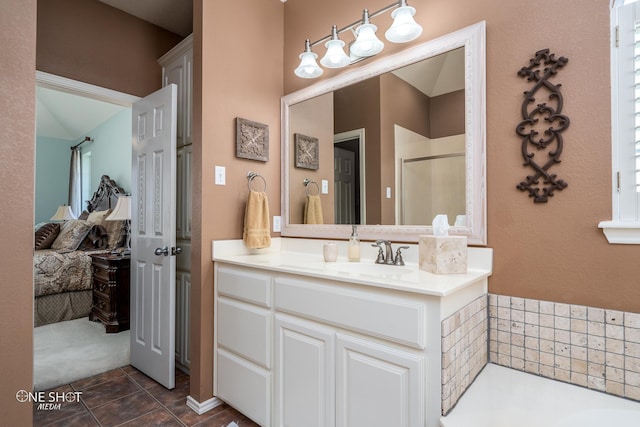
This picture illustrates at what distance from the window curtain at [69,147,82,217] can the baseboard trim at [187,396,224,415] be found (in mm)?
5804

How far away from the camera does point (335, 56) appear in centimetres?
200

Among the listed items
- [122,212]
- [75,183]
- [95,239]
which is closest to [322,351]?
[122,212]

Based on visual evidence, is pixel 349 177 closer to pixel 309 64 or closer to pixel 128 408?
pixel 309 64

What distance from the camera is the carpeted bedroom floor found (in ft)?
7.55

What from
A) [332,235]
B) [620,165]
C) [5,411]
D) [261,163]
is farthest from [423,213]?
[5,411]

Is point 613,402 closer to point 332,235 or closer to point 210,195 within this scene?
point 332,235

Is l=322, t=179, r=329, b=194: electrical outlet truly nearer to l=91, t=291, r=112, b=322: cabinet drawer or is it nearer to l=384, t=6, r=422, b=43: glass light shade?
l=384, t=6, r=422, b=43: glass light shade

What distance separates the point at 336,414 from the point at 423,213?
1040 mm

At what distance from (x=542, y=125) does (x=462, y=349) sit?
39.4 inches

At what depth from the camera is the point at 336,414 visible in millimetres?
1335

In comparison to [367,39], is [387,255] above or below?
below

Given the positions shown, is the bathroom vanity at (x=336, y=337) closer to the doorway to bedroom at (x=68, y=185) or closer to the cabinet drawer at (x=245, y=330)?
the cabinet drawer at (x=245, y=330)

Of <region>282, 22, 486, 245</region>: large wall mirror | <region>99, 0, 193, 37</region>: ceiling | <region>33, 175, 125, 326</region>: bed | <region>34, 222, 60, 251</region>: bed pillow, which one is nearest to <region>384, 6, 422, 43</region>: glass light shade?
<region>282, 22, 486, 245</region>: large wall mirror

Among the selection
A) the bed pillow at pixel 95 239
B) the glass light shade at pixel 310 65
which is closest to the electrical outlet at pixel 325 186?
the glass light shade at pixel 310 65
